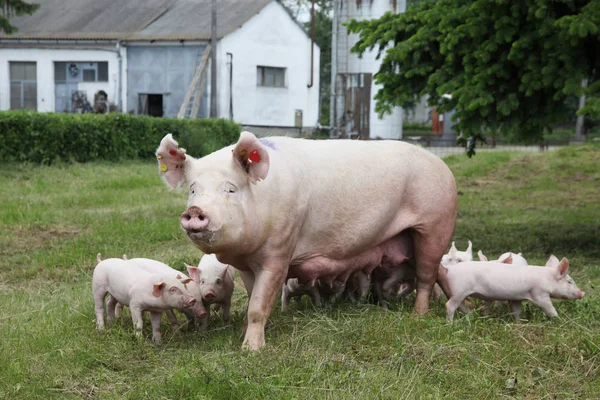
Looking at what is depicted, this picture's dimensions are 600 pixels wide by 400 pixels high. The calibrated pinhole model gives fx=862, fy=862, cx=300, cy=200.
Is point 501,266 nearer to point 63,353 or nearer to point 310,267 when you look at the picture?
point 310,267

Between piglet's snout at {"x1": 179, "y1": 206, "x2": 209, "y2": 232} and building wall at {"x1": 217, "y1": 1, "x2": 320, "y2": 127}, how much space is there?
76.6 ft

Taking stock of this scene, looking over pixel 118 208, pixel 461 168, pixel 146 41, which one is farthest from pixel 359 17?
pixel 146 41

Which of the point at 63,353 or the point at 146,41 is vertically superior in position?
the point at 146,41

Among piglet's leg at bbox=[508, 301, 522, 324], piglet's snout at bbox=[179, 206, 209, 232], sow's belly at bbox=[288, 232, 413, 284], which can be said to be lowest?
piglet's leg at bbox=[508, 301, 522, 324]

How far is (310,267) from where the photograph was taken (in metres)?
5.36

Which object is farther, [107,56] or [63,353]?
[107,56]

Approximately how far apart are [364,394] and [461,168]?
13.6 m

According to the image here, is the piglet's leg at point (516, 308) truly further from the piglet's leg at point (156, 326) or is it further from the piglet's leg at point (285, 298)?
the piglet's leg at point (156, 326)

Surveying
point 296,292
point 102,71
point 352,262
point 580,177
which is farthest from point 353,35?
point 352,262

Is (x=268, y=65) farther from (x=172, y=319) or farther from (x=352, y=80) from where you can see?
(x=172, y=319)

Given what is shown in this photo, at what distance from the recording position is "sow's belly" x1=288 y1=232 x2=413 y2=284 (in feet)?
17.6

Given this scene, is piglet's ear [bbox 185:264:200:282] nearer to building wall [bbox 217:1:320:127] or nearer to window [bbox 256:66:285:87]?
building wall [bbox 217:1:320:127]

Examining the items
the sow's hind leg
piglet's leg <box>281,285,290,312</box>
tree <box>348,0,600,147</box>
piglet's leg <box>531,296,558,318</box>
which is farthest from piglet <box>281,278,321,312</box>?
tree <box>348,0,600,147</box>

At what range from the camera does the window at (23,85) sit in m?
29.8
